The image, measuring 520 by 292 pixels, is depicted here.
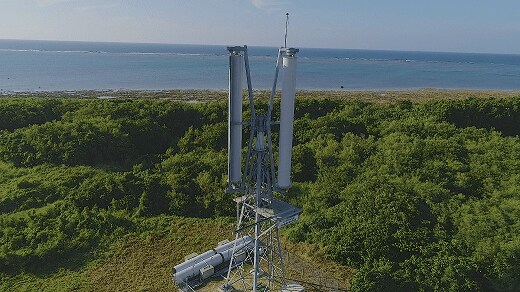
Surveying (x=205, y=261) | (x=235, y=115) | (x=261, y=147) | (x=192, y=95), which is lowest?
(x=205, y=261)

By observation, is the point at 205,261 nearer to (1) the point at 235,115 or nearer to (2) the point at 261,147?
(2) the point at 261,147

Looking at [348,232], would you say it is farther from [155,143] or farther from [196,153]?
[155,143]

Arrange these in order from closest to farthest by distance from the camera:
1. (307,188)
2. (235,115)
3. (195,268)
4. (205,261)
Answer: (235,115)
(195,268)
(205,261)
(307,188)

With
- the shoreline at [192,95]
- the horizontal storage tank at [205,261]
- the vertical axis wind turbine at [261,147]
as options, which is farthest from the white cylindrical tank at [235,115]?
the shoreline at [192,95]

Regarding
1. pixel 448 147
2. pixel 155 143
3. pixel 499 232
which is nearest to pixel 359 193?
pixel 499 232

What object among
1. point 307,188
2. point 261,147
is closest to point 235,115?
point 261,147
